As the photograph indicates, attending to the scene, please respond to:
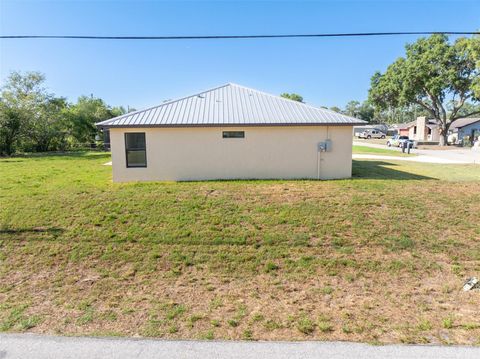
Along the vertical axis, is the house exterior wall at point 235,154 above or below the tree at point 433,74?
below

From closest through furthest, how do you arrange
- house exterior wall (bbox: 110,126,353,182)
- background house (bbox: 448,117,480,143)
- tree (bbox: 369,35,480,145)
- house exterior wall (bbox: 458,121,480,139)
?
house exterior wall (bbox: 110,126,353,182)
tree (bbox: 369,35,480,145)
background house (bbox: 448,117,480,143)
house exterior wall (bbox: 458,121,480,139)

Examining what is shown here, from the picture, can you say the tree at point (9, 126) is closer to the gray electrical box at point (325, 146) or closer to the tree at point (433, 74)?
the gray electrical box at point (325, 146)

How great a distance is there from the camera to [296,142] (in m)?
11.0

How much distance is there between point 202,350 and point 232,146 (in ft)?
27.3

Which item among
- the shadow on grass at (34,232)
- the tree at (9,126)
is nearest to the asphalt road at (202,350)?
the shadow on grass at (34,232)

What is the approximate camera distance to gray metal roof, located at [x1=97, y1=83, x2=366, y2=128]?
10.5 m

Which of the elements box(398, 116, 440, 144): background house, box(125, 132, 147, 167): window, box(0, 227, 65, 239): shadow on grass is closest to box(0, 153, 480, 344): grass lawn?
box(0, 227, 65, 239): shadow on grass

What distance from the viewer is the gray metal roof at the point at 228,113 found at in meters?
10.5

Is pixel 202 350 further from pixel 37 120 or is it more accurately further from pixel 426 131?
pixel 426 131

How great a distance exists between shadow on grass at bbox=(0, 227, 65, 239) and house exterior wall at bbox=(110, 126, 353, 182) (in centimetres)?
442

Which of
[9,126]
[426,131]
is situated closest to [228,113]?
[9,126]

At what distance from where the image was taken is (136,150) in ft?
35.6

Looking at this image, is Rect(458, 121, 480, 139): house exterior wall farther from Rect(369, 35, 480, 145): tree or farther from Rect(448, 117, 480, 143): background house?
Rect(369, 35, 480, 145): tree

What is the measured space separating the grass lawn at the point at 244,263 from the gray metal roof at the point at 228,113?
2.69 meters
